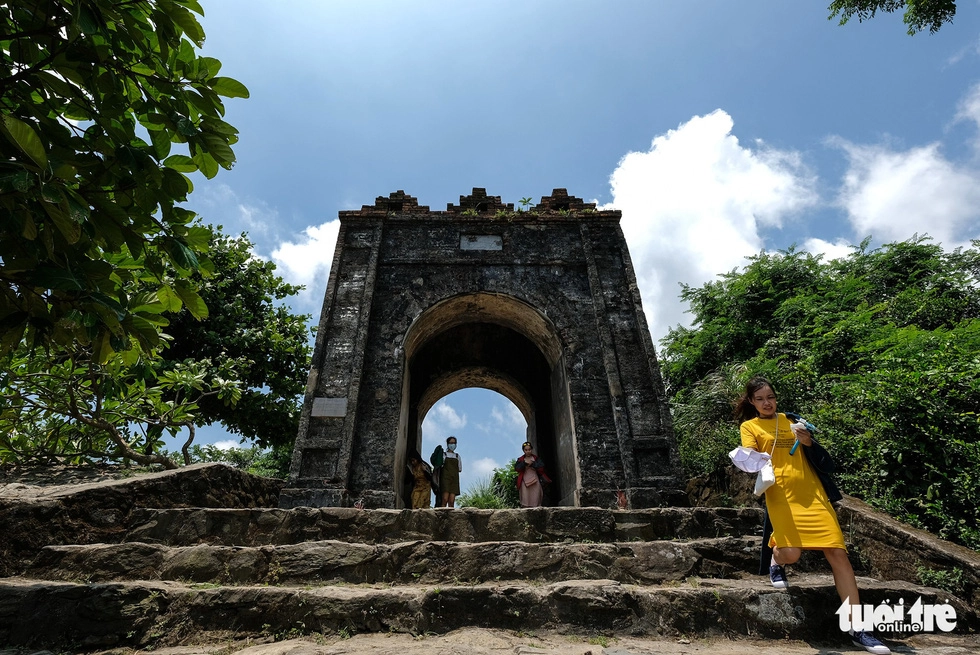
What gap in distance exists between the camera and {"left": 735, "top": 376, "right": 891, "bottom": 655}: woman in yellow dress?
126 inches

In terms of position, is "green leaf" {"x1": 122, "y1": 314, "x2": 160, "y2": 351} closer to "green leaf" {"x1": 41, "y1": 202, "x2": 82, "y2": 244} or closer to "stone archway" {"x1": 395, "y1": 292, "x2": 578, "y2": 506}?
"green leaf" {"x1": 41, "y1": 202, "x2": 82, "y2": 244}

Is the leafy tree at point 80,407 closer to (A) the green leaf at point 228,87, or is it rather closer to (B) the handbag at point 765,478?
(A) the green leaf at point 228,87

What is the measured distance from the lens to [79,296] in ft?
7.39

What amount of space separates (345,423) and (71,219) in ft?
18.6

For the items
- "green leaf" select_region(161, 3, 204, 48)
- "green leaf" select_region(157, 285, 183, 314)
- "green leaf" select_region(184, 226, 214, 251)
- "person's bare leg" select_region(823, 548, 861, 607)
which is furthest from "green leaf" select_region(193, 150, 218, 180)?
"person's bare leg" select_region(823, 548, 861, 607)

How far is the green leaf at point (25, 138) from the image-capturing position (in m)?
1.78

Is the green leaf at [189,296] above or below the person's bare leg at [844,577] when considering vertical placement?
above

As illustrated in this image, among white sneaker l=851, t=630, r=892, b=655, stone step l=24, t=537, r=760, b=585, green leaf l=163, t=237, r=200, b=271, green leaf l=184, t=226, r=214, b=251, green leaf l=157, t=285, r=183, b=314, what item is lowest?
white sneaker l=851, t=630, r=892, b=655

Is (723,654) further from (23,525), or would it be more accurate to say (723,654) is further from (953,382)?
(23,525)

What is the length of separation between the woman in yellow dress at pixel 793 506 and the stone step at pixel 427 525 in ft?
4.15

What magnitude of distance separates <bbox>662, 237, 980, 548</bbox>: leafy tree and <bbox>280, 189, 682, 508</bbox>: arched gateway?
2.33 m

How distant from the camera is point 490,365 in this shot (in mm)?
11867

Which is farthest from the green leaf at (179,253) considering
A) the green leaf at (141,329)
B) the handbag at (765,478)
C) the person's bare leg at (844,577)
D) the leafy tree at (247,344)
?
the leafy tree at (247,344)

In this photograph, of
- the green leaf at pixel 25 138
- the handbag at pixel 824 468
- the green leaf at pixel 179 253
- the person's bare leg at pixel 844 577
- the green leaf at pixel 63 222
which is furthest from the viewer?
the handbag at pixel 824 468
